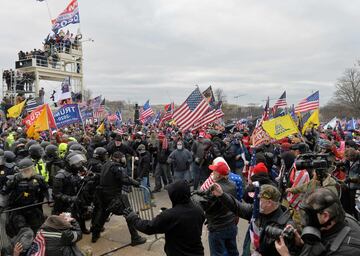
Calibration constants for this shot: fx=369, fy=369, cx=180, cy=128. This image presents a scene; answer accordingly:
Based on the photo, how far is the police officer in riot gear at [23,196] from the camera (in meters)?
5.42

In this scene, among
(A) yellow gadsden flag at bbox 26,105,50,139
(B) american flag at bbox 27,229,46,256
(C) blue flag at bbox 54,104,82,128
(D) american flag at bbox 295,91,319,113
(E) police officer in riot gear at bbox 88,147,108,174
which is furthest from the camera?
(D) american flag at bbox 295,91,319,113

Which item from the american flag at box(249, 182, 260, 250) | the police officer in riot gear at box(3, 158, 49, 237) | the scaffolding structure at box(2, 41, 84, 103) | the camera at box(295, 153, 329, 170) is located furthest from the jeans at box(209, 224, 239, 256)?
the scaffolding structure at box(2, 41, 84, 103)

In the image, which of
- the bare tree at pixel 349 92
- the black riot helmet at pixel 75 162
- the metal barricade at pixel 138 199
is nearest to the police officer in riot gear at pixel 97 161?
the metal barricade at pixel 138 199

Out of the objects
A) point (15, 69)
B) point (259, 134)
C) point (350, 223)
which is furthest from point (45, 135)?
point (15, 69)

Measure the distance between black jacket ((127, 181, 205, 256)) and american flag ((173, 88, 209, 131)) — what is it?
726 cm

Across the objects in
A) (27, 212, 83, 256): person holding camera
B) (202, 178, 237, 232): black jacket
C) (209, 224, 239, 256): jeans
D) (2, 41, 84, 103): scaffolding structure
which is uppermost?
(2, 41, 84, 103): scaffolding structure

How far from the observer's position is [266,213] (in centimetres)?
374

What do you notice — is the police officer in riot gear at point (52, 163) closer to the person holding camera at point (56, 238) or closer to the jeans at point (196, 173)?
the person holding camera at point (56, 238)

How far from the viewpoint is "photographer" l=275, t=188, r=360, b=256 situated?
237 cm

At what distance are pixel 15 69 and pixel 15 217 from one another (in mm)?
30255

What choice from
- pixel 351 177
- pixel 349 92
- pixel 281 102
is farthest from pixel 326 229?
pixel 349 92

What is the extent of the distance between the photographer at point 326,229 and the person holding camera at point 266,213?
1.73ft

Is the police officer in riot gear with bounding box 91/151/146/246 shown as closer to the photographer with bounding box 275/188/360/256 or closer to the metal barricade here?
the metal barricade

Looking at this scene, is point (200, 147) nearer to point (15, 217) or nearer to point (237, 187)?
point (237, 187)
